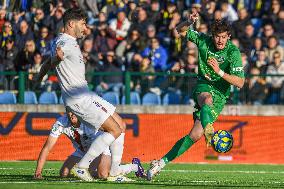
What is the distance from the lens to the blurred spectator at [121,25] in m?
22.9

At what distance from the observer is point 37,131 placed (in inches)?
805

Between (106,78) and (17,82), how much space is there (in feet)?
6.34

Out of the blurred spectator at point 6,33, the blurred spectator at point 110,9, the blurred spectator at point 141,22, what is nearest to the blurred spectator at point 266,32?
the blurred spectator at point 141,22

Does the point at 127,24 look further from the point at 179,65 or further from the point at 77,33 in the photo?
the point at 77,33

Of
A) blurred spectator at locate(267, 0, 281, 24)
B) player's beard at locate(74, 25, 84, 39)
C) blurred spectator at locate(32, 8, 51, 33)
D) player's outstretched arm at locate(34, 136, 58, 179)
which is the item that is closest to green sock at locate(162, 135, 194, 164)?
player's outstretched arm at locate(34, 136, 58, 179)

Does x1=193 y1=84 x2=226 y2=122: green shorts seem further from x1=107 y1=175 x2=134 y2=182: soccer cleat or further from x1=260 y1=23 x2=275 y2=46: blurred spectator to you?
x1=260 y1=23 x2=275 y2=46: blurred spectator

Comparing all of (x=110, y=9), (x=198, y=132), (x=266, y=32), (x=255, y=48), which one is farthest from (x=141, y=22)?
(x=198, y=132)

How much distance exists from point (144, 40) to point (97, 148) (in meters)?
9.91

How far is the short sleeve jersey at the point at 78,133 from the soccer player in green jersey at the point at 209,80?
1.09 meters

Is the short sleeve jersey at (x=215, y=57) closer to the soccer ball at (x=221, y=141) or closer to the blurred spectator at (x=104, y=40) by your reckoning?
the soccer ball at (x=221, y=141)

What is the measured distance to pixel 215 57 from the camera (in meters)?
13.9

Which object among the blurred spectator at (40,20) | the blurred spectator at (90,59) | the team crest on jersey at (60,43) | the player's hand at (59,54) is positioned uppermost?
the team crest on jersey at (60,43)

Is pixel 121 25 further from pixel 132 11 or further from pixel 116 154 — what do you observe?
pixel 116 154

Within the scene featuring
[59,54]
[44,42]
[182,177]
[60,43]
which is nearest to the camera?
[59,54]
